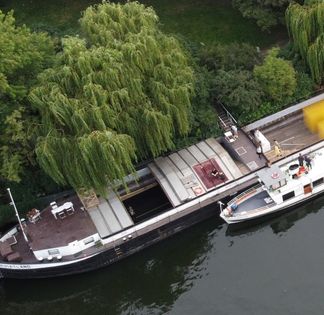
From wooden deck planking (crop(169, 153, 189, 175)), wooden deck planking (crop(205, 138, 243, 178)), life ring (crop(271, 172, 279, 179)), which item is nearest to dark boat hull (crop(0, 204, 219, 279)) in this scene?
wooden deck planking (crop(205, 138, 243, 178))

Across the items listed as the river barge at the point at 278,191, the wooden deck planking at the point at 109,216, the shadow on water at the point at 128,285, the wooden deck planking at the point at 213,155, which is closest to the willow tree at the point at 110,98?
the wooden deck planking at the point at 109,216

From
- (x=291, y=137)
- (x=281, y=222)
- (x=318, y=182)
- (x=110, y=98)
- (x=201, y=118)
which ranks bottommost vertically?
(x=281, y=222)

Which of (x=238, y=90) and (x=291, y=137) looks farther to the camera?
(x=291, y=137)

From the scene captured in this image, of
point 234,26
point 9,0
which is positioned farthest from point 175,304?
point 9,0

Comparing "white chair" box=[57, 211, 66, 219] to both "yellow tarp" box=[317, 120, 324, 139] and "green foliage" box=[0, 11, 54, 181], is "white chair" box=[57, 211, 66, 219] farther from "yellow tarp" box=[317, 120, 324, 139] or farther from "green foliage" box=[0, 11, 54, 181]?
"yellow tarp" box=[317, 120, 324, 139]

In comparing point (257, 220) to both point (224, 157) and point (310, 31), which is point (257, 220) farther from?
point (310, 31)

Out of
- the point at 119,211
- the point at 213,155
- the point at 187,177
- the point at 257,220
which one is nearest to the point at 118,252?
the point at 119,211

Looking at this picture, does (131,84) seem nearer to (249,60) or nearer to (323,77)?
(249,60)
